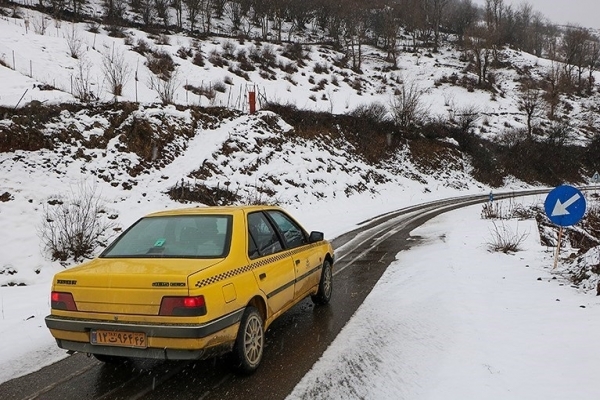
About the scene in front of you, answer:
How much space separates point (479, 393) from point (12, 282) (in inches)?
357

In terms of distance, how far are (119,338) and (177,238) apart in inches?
43.2

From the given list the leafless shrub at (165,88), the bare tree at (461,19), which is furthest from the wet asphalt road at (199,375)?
the bare tree at (461,19)

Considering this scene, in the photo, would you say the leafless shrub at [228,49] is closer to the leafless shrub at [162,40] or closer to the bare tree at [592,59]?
the leafless shrub at [162,40]

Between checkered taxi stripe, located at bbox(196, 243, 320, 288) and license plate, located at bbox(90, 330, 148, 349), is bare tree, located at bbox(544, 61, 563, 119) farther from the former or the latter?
license plate, located at bbox(90, 330, 148, 349)

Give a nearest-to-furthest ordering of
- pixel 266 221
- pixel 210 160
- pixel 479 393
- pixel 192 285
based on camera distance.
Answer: pixel 192 285 < pixel 479 393 < pixel 266 221 < pixel 210 160

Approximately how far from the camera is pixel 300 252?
521 cm

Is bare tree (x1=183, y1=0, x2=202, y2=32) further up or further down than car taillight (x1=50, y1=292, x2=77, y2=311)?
further up

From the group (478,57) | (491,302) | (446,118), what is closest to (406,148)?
(446,118)

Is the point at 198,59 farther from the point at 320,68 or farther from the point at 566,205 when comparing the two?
the point at 566,205

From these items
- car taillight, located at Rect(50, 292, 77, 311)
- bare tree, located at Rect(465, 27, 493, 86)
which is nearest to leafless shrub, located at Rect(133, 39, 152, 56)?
car taillight, located at Rect(50, 292, 77, 311)

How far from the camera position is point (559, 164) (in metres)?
43.4

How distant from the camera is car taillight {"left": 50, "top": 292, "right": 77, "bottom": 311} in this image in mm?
3539

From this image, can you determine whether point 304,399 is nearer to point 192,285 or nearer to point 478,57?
point 192,285

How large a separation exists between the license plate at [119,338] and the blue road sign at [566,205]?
6580 millimetres
